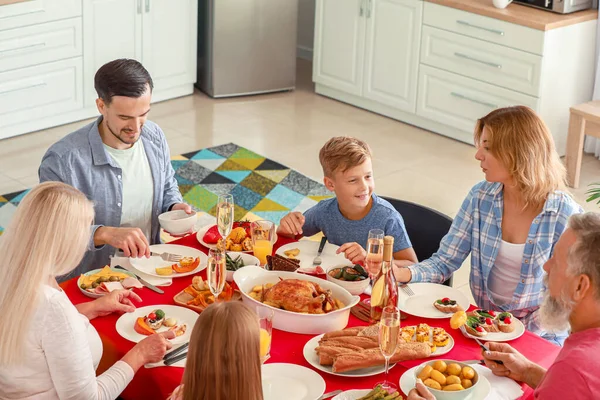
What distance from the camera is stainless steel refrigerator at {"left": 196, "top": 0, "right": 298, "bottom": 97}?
22.2 ft

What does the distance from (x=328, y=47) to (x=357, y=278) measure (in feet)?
14.2

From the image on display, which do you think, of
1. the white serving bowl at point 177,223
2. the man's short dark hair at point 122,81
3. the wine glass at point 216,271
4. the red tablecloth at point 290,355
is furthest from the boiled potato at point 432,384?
the man's short dark hair at point 122,81

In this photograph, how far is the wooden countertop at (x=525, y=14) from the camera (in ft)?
18.1

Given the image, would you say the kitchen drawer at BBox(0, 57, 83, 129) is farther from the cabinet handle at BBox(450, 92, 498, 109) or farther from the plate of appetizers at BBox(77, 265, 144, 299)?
the plate of appetizers at BBox(77, 265, 144, 299)

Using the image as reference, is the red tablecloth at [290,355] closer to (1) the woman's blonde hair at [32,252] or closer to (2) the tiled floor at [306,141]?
(1) the woman's blonde hair at [32,252]

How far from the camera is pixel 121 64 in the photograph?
10.2 ft

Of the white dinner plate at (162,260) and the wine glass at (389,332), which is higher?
the wine glass at (389,332)

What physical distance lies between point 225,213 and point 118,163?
57cm

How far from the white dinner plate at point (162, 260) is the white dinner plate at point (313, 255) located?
26cm

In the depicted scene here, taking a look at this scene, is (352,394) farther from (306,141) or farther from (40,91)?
(40,91)

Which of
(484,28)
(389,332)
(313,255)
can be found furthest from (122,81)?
(484,28)

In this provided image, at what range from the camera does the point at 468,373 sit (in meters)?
2.27

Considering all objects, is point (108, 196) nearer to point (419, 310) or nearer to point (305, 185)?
point (419, 310)

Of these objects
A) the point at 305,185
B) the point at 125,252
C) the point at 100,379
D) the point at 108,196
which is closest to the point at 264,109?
the point at 305,185
